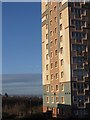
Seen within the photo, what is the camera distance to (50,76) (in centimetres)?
210

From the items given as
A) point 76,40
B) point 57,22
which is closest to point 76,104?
point 76,40

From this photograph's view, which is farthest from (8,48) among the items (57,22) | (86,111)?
(86,111)

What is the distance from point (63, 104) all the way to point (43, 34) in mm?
685

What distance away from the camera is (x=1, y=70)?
166 centimetres

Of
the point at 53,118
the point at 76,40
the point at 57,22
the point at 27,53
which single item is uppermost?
the point at 57,22

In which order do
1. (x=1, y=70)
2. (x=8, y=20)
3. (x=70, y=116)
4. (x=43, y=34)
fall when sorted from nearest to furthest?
(x=1, y=70)
(x=8, y=20)
(x=43, y=34)
(x=70, y=116)

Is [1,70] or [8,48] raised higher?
[8,48]

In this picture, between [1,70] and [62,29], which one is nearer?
[1,70]

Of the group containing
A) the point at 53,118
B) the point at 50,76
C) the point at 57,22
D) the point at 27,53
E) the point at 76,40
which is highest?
the point at 57,22

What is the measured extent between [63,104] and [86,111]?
0.22 meters

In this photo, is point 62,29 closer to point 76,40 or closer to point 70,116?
point 76,40

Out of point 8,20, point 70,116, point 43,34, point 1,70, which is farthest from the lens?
point 70,116

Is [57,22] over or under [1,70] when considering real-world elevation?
over

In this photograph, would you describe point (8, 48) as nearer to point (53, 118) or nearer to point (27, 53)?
point (27, 53)
